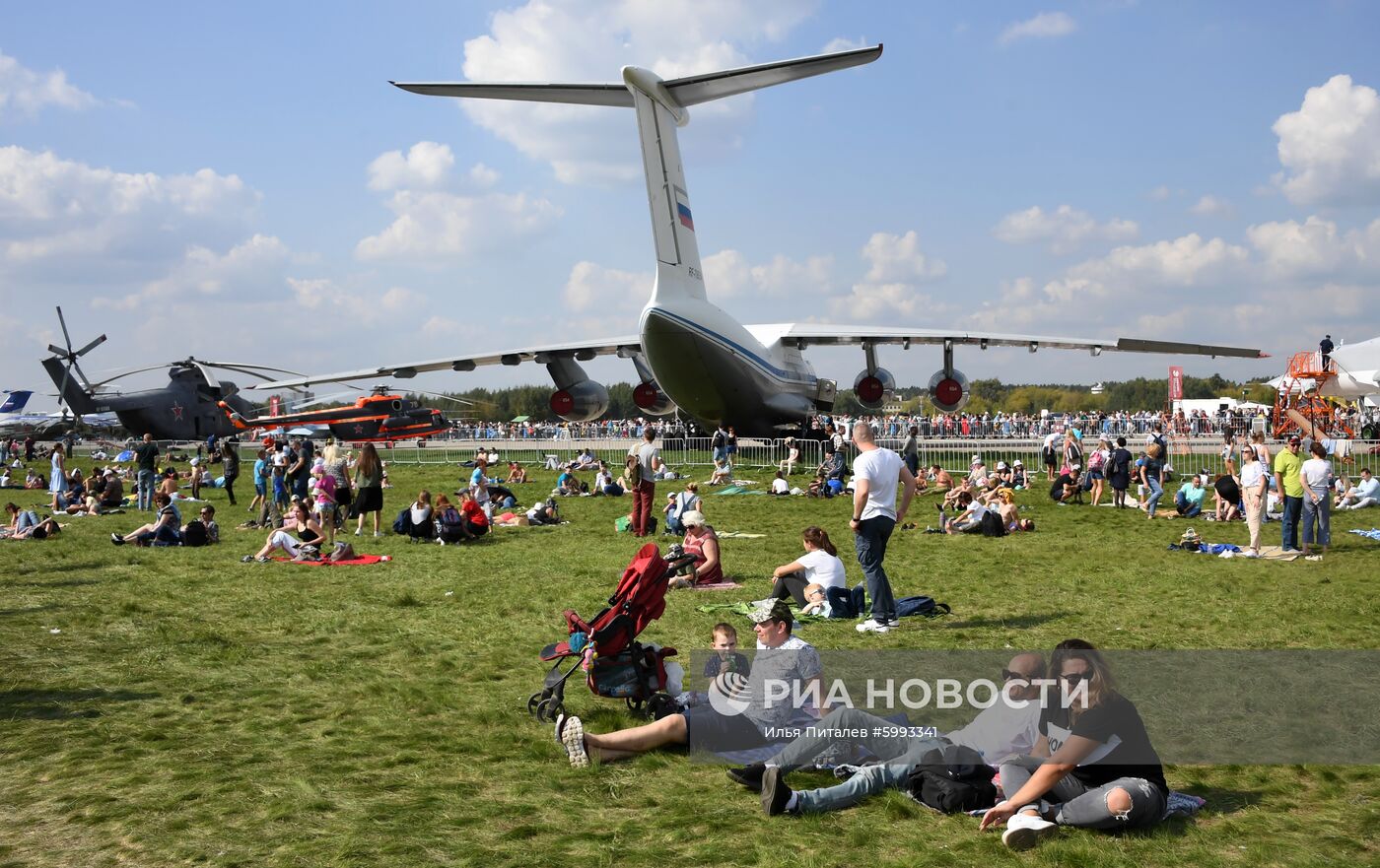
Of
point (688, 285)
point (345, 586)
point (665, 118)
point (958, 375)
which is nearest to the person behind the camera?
point (345, 586)

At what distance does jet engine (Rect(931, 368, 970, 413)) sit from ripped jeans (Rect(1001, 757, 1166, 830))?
26.1 metres

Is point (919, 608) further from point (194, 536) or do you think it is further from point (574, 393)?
point (574, 393)

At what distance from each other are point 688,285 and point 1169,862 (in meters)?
20.6

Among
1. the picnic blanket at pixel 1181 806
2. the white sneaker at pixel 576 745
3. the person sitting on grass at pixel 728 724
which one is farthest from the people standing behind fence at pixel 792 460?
the picnic blanket at pixel 1181 806

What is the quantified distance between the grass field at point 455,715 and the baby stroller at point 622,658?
21 centimetres

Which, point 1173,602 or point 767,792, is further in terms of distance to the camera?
point 1173,602

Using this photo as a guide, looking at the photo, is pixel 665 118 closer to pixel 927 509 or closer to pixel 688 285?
pixel 688 285

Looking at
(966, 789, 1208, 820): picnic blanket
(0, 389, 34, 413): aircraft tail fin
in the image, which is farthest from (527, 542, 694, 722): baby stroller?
(0, 389, 34, 413): aircraft tail fin

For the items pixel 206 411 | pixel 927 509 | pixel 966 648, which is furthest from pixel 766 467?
pixel 206 411

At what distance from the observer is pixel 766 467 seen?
27859 millimetres

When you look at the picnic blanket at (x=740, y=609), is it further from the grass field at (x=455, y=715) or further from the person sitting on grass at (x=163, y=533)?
the person sitting on grass at (x=163, y=533)

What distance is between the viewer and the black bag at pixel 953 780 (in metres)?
4.55

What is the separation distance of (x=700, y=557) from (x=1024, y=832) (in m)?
6.64

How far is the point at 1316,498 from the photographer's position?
42.4ft
